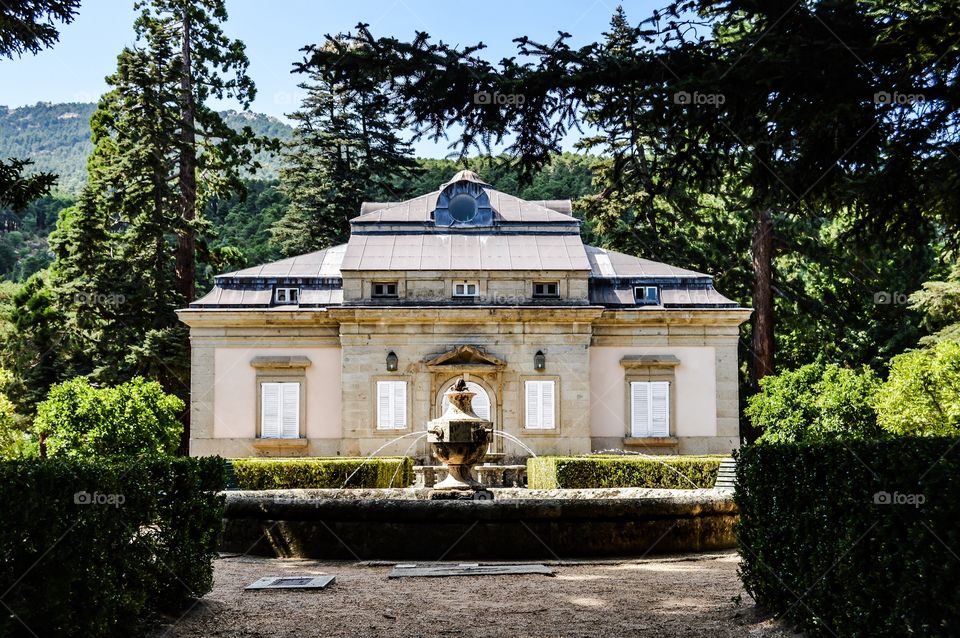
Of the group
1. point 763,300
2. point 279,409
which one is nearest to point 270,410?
point 279,409

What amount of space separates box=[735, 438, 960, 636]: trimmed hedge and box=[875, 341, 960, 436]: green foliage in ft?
47.8

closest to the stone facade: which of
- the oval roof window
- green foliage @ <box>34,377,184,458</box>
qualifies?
the oval roof window

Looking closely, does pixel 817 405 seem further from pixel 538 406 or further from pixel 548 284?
pixel 548 284

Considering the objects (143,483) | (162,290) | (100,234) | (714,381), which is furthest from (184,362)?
(143,483)

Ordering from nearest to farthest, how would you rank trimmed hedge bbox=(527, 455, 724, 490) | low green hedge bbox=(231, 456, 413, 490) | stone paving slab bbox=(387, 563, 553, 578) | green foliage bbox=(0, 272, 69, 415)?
1. stone paving slab bbox=(387, 563, 553, 578)
2. trimmed hedge bbox=(527, 455, 724, 490)
3. low green hedge bbox=(231, 456, 413, 490)
4. green foliage bbox=(0, 272, 69, 415)

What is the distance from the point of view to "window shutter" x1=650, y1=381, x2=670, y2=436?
28656mm

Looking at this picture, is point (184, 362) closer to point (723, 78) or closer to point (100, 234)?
point (100, 234)

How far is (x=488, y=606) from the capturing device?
8844 millimetres

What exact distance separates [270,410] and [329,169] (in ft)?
58.3

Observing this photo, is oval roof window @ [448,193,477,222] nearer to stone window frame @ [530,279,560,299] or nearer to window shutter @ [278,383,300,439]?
stone window frame @ [530,279,560,299]

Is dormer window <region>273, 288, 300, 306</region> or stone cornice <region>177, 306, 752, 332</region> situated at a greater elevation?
dormer window <region>273, 288, 300, 306</region>

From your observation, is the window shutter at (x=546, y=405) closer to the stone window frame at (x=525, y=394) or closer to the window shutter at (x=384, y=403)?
the stone window frame at (x=525, y=394)

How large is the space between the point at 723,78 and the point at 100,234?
1186 inches

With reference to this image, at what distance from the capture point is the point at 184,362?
1259 inches
